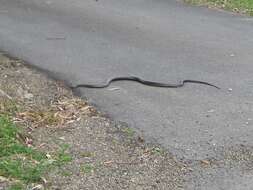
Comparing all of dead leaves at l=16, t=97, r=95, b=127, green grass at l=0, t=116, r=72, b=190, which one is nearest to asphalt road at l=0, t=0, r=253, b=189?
dead leaves at l=16, t=97, r=95, b=127

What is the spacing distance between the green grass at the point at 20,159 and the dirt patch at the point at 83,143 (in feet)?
0.19

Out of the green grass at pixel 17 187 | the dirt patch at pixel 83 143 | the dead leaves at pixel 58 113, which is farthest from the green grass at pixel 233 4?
the green grass at pixel 17 187

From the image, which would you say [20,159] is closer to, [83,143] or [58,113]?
[83,143]

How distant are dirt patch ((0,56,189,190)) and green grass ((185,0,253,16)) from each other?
5.52 meters

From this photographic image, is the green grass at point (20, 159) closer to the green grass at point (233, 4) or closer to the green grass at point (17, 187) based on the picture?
the green grass at point (17, 187)

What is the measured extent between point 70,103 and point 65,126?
0.54 meters

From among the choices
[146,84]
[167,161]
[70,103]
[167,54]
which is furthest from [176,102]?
[167,54]

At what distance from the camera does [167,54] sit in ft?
23.9

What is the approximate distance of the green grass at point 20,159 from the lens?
3785 millimetres

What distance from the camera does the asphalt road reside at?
4961 millimetres

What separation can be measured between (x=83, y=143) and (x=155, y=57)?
285cm

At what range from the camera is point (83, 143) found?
445 cm

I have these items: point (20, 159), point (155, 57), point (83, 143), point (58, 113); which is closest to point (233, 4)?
point (155, 57)

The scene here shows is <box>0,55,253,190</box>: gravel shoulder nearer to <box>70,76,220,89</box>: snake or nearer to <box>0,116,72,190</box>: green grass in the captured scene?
<box>0,116,72,190</box>: green grass
